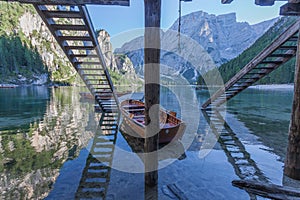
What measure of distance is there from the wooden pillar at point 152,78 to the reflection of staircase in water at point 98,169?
1442 mm

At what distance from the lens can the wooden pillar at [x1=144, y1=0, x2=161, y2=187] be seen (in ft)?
13.9

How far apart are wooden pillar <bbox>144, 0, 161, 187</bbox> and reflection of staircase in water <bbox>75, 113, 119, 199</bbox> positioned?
144cm

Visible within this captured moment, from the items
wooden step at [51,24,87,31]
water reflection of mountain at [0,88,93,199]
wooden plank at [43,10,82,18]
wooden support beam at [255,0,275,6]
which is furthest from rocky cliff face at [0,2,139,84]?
wooden support beam at [255,0,275,6]

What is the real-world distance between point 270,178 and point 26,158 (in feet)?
28.1

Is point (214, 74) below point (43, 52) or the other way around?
below

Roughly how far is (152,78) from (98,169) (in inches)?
156

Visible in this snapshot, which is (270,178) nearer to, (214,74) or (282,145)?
(282,145)

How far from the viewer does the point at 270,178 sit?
580 cm

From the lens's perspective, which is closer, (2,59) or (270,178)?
(270,178)

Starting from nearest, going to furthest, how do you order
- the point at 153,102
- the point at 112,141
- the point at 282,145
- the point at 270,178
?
the point at 153,102, the point at 270,178, the point at 282,145, the point at 112,141

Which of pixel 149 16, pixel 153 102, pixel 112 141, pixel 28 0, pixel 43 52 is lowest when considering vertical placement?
pixel 112 141

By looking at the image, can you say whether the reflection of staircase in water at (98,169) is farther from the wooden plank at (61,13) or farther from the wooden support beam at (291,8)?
the wooden support beam at (291,8)

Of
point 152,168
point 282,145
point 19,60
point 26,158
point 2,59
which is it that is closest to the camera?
point 152,168

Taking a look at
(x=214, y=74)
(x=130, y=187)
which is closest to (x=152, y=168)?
(x=130, y=187)
